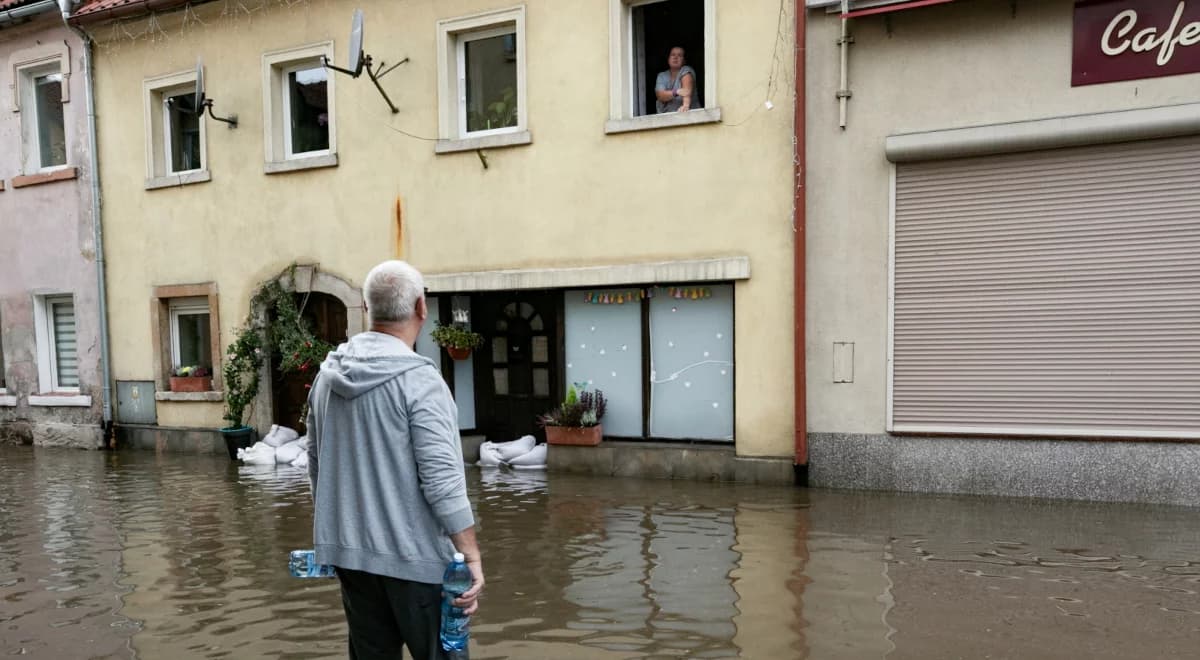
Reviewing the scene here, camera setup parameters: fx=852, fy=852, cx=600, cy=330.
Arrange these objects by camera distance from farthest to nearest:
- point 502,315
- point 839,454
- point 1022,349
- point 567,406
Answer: point 502,315 → point 567,406 → point 839,454 → point 1022,349

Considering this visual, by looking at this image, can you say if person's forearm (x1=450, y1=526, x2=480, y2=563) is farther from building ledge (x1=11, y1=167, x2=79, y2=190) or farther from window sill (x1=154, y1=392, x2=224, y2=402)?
building ledge (x1=11, y1=167, x2=79, y2=190)

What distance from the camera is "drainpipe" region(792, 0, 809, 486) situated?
27.1 ft

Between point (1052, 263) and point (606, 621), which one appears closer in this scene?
point (606, 621)

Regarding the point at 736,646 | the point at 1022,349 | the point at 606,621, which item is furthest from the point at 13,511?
the point at 1022,349

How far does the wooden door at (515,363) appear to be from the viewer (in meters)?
10.5

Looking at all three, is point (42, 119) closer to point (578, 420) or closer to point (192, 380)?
point (192, 380)

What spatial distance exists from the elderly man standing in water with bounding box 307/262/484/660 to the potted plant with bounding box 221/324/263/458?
31.6ft

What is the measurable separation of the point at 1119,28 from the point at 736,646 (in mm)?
6342

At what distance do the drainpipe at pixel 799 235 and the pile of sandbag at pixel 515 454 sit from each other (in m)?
3.05

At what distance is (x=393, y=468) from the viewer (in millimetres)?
2611

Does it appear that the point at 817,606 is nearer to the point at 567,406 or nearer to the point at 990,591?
the point at 990,591

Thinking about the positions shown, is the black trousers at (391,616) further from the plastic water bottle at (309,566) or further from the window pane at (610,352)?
the window pane at (610,352)

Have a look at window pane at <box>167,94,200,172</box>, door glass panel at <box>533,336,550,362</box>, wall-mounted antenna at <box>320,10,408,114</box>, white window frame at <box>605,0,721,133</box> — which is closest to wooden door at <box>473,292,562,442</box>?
door glass panel at <box>533,336,550,362</box>

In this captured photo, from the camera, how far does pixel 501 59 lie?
401 inches
